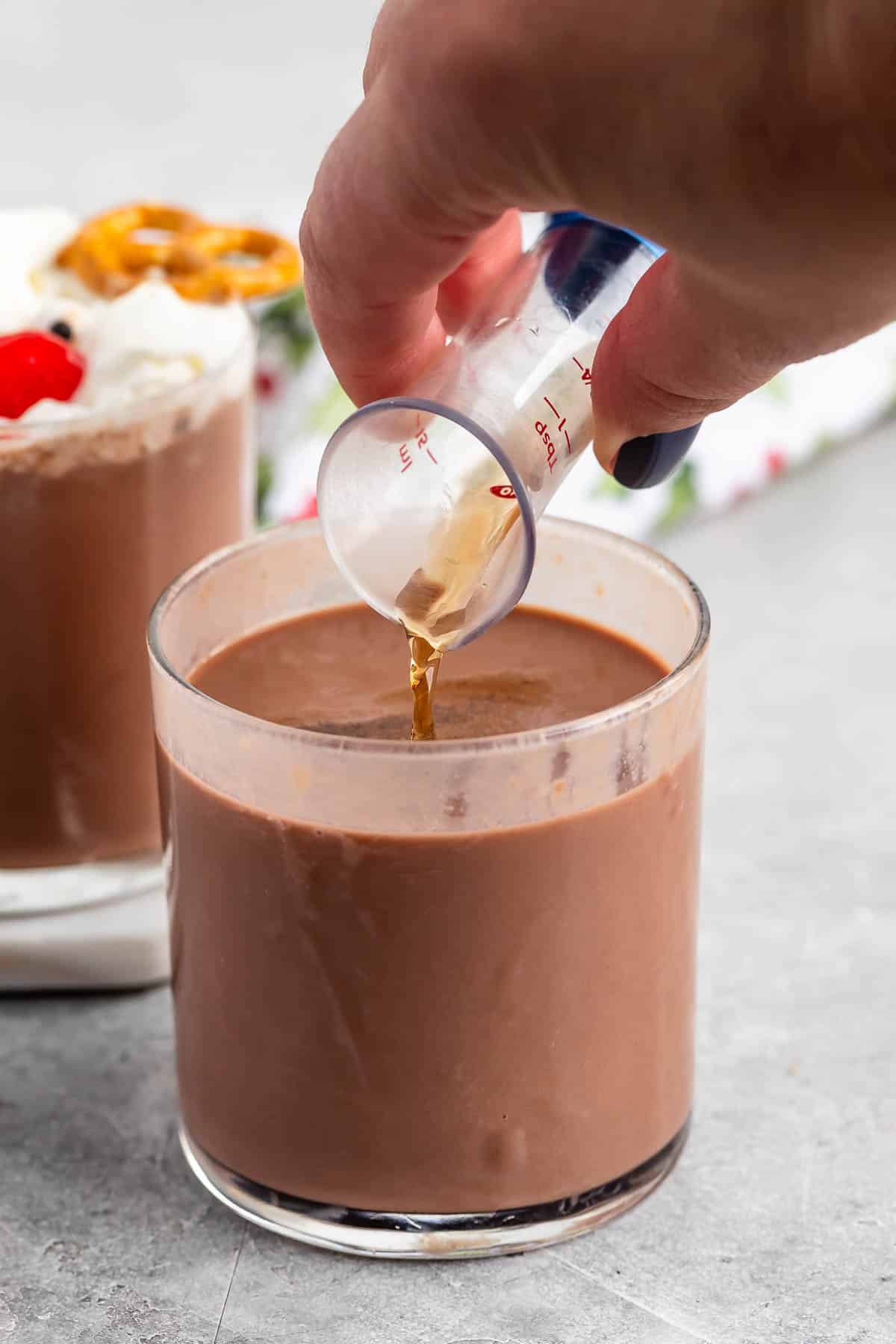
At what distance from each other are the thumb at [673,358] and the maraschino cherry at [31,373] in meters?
0.29

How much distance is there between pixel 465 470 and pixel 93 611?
0.26m

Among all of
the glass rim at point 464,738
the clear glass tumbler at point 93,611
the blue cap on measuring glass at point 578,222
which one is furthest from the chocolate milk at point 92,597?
the blue cap on measuring glass at point 578,222

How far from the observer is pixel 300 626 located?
785 mm

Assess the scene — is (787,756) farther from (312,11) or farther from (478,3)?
(312,11)

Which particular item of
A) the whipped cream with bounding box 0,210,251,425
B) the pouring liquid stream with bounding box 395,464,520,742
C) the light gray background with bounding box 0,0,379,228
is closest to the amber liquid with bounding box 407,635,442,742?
the pouring liquid stream with bounding box 395,464,520,742

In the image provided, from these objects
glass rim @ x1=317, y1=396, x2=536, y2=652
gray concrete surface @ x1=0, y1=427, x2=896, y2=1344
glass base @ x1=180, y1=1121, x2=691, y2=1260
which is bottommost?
gray concrete surface @ x1=0, y1=427, x2=896, y2=1344

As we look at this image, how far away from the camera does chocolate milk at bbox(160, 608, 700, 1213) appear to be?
65 cm

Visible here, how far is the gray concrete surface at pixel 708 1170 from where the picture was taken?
0.69m

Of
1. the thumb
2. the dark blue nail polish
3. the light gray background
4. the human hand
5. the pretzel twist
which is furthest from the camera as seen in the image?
the light gray background

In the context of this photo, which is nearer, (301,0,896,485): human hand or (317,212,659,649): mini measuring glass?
(301,0,896,485): human hand

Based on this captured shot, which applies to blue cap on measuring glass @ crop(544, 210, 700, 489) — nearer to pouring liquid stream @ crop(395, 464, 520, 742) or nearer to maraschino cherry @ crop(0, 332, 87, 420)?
pouring liquid stream @ crop(395, 464, 520, 742)

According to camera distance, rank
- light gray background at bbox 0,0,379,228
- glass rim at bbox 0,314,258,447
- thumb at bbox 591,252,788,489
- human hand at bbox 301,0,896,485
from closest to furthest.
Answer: human hand at bbox 301,0,896,485 < thumb at bbox 591,252,788,489 < glass rim at bbox 0,314,258,447 < light gray background at bbox 0,0,379,228

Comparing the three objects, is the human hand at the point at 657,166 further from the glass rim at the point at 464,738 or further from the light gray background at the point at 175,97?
the light gray background at the point at 175,97

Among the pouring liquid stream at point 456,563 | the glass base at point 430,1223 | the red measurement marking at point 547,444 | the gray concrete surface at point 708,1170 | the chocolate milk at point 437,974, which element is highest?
the red measurement marking at point 547,444
